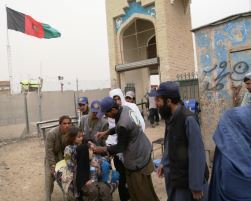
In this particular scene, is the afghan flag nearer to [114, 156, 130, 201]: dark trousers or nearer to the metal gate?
the metal gate

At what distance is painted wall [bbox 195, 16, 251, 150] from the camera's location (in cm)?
602

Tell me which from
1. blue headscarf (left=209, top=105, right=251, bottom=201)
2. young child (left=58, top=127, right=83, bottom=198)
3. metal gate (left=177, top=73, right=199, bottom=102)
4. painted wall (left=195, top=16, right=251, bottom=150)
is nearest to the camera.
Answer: blue headscarf (left=209, top=105, right=251, bottom=201)

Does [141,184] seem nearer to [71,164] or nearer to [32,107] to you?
[71,164]

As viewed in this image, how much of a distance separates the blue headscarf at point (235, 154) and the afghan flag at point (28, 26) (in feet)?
47.4

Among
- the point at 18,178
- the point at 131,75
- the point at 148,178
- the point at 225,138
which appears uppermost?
the point at 131,75

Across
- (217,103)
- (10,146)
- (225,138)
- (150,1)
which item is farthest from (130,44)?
(225,138)

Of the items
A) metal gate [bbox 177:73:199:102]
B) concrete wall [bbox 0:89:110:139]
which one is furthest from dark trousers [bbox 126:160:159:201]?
concrete wall [bbox 0:89:110:139]

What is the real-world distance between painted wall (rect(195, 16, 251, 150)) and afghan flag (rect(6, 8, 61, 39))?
10774 millimetres

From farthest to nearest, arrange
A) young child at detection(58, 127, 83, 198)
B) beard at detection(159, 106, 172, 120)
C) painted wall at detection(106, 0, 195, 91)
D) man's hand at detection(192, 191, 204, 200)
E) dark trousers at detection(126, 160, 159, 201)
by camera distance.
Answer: painted wall at detection(106, 0, 195, 91) → young child at detection(58, 127, 83, 198) → dark trousers at detection(126, 160, 159, 201) → beard at detection(159, 106, 172, 120) → man's hand at detection(192, 191, 204, 200)

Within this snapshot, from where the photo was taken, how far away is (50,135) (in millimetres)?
4699

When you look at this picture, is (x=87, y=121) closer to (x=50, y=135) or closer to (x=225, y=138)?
(x=50, y=135)

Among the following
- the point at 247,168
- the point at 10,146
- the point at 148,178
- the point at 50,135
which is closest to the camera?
the point at 247,168

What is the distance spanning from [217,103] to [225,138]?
15.0 feet

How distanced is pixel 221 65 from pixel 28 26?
38.6ft
